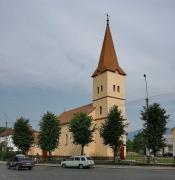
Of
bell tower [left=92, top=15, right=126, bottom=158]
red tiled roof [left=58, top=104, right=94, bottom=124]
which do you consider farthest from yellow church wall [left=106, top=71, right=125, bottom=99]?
red tiled roof [left=58, top=104, right=94, bottom=124]

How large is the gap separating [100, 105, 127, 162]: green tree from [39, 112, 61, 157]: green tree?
13335mm

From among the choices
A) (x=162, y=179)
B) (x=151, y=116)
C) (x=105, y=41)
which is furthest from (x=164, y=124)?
(x=105, y=41)

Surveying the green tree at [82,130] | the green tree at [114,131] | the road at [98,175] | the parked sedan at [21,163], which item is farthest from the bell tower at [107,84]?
the road at [98,175]

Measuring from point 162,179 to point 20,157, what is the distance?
22077 millimetres

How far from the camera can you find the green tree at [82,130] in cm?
5631

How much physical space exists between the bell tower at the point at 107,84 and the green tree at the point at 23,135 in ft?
48.7

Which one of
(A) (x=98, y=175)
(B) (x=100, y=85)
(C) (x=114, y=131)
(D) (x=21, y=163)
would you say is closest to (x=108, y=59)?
(B) (x=100, y=85)

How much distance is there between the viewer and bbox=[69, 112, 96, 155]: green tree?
56312 mm

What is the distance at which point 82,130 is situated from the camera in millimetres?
56281

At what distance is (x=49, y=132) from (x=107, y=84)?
46.8 ft

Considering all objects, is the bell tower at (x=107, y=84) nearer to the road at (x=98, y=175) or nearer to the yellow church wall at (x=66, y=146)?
the yellow church wall at (x=66, y=146)

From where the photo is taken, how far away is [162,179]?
24.5 metres

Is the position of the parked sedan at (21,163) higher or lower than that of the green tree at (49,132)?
lower

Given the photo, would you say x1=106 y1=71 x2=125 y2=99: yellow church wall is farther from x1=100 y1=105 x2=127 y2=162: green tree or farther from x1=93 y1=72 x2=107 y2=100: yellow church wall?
x1=100 y1=105 x2=127 y2=162: green tree
